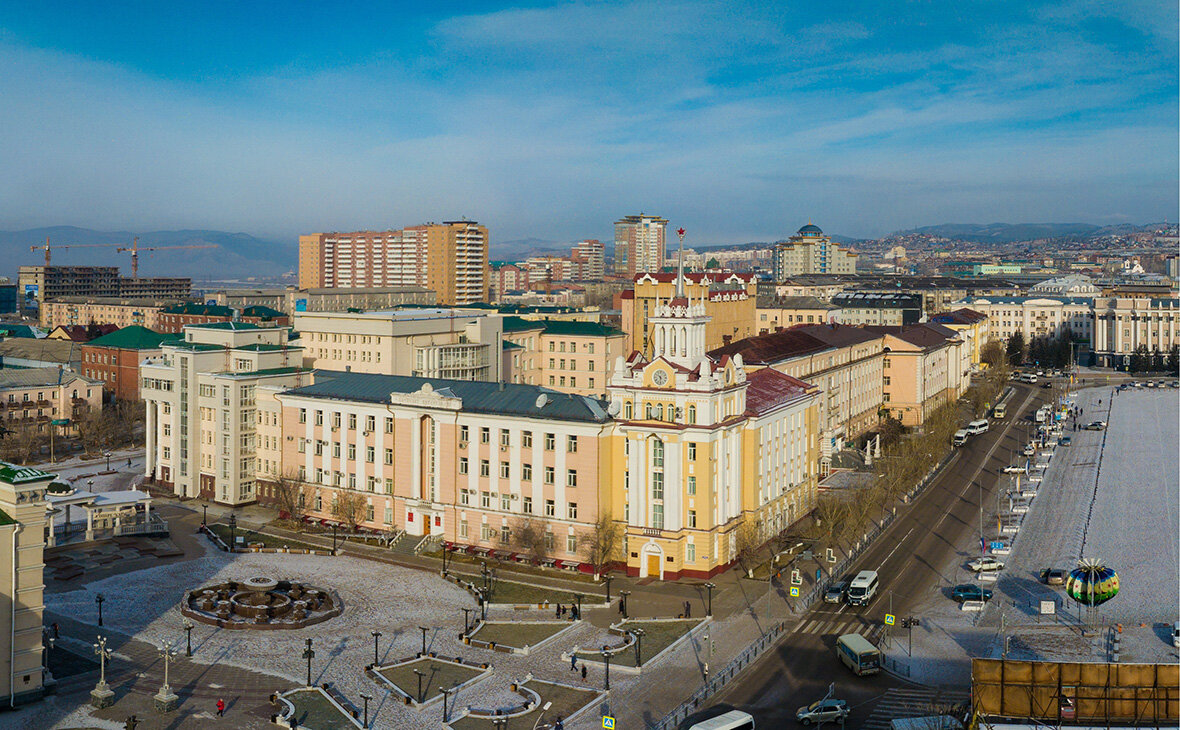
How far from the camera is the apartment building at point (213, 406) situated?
258 ft

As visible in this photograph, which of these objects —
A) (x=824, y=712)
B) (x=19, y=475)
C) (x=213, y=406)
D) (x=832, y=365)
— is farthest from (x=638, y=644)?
(x=832, y=365)

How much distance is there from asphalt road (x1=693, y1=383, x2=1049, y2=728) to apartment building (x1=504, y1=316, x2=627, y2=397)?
3704 cm

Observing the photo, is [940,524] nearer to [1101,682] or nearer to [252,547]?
[1101,682]

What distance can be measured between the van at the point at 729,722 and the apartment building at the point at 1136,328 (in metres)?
148

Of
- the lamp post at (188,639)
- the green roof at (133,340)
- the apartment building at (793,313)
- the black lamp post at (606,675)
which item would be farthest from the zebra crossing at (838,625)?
the apartment building at (793,313)

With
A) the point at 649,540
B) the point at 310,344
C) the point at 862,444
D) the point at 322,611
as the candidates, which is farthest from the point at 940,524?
the point at 310,344

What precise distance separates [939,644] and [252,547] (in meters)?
39.4

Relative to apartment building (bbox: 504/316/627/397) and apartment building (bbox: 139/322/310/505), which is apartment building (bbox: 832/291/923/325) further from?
apartment building (bbox: 139/322/310/505)

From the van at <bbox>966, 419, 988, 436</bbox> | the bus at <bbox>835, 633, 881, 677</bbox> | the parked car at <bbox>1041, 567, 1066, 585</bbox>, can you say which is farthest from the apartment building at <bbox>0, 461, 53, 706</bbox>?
the van at <bbox>966, 419, 988, 436</bbox>

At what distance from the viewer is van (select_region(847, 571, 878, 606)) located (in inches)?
2181

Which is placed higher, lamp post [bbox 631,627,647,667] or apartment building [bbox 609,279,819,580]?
apartment building [bbox 609,279,819,580]

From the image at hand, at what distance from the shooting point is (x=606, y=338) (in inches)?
4628

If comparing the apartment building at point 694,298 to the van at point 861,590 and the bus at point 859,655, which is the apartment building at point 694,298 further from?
the bus at point 859,655

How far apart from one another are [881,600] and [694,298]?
70.7m
